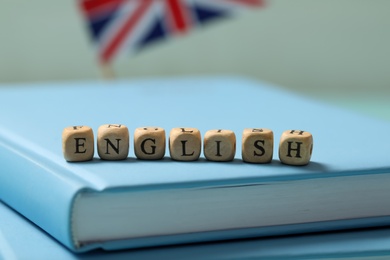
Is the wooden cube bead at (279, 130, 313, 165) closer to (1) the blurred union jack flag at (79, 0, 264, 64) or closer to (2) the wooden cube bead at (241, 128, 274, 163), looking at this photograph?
(2) the wooden cube bead at (241, 128, 274, 163)

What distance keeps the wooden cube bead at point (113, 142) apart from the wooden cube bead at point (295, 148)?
12 centimetres

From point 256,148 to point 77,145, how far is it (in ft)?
0.45

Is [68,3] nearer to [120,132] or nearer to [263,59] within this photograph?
[263,59]

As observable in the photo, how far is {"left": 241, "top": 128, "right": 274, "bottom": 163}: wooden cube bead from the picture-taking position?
0.67 m

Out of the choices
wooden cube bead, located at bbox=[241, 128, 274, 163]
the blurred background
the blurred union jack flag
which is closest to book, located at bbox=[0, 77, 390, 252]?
wooden cube bead, located at bbox=[241, 128, 274, 163]

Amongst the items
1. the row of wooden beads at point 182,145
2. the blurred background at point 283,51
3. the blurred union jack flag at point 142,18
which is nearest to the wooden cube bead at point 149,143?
the row of wooden beads at point 182,145

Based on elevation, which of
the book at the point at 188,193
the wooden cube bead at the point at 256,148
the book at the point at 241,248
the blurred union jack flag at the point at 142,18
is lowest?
the book at the point at 241,248

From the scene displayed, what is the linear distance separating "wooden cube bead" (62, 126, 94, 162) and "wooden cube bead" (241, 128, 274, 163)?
12 cm

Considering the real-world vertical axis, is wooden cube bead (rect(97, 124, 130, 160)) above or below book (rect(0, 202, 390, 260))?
above

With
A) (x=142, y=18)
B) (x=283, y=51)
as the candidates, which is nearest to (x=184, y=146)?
(x=142, y=18)

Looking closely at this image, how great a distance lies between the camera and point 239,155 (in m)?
0.71

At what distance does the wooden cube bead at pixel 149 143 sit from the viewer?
0.67 m

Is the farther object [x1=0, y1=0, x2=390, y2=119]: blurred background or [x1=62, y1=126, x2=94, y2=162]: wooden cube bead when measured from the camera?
[x1=0, y1=0, x2=390, y2=119]: blurred background

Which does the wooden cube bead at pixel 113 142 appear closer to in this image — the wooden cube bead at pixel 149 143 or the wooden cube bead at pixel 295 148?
the wooden cube bead at pixel 149 143
